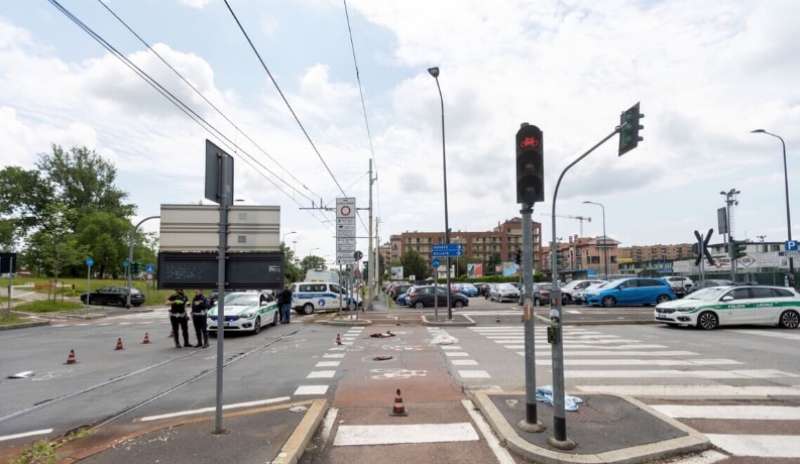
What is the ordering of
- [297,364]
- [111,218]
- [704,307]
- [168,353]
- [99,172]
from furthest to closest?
[99,172]
[111,218]
[704,307]
[168,353]
[297,364]

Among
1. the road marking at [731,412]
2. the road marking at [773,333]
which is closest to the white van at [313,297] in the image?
the road marking at [773,333]

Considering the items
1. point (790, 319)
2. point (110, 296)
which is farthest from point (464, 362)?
point (110, 296)

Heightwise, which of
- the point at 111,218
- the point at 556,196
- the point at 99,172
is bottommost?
the point at 556,196

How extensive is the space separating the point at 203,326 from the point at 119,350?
2.20 meters

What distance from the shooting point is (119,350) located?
13352 mm

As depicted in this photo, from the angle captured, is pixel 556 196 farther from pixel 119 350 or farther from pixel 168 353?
pixel 119 350

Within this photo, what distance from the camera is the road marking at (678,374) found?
8.83 metres

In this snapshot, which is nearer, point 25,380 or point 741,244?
point 25,380

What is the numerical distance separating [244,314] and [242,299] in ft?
5.52

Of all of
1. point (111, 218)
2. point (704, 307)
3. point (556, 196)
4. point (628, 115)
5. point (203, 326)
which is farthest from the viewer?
point (111, 218)

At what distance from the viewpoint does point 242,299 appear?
59.6ft

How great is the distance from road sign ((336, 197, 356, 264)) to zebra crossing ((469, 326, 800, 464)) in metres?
9.66

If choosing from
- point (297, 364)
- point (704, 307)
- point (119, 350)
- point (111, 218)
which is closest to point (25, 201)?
point (111, 218)

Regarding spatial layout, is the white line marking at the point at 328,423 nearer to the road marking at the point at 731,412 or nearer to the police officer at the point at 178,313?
the road marking at the point at 731,412
